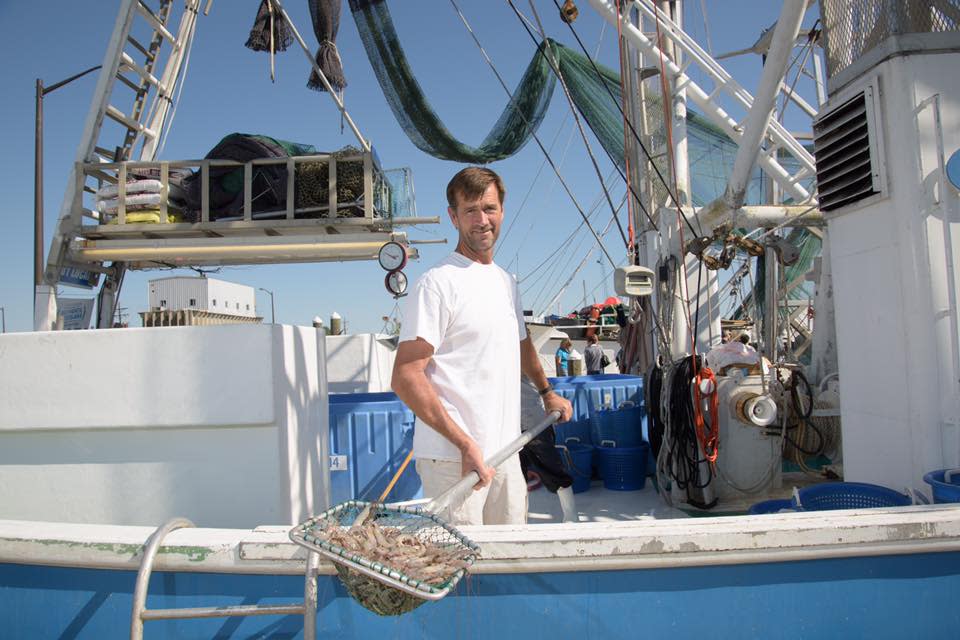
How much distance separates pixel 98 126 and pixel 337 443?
6.14 m

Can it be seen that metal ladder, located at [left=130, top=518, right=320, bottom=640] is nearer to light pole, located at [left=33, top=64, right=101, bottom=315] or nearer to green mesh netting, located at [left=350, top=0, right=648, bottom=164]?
green mesh netting, located at [left=350, top=0, right=648, bottom=164]

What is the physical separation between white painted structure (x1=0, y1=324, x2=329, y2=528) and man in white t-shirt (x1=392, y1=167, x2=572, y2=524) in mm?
754

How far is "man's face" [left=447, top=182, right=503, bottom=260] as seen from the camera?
2.15 m

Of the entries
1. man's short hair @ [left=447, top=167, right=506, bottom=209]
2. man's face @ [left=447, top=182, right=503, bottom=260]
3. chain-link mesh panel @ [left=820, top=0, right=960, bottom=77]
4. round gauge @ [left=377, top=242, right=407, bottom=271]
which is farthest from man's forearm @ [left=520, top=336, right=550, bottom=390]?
round gauge @ [left=377, top=242, right=407, bottom=271]

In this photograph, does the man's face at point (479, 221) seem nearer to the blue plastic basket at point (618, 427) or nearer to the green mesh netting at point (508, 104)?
the blue plastic basket at point (618, 427)

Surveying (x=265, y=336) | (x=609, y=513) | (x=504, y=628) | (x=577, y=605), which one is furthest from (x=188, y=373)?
(x=609, y=513)

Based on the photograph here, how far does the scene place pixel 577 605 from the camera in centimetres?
177

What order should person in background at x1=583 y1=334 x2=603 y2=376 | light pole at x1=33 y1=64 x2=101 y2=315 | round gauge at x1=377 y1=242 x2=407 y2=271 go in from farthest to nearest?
person in background at x1=583 y1=334 x2=603 y2=376, light pole at x1=33 y1=64 x2=101 y2=315, round gauge at x1=377 y1=242 x2=407 y2=271

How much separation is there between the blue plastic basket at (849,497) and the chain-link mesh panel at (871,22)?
1876 mm

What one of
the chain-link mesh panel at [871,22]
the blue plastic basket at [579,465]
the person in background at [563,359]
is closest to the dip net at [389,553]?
the chain-link mesh panel at [871,22]

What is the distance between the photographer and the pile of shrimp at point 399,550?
4.43ft

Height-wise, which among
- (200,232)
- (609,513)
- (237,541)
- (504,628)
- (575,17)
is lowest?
(609,513)

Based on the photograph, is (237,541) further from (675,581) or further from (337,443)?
(337,443)

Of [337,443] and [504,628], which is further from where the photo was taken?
[337,443]
